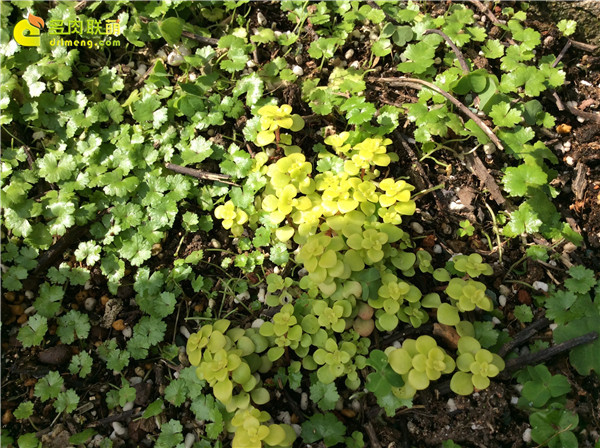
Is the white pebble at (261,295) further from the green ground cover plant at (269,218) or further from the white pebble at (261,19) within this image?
the white pebble at (261,19)

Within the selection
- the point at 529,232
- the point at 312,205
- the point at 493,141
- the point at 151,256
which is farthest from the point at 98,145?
the point at 529,232

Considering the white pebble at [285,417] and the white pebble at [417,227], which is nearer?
the white pebble at [285,417]

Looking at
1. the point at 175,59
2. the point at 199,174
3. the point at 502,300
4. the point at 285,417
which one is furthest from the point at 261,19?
the point at 285,417

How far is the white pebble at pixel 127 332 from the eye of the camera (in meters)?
2.18

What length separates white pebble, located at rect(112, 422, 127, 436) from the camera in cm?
199

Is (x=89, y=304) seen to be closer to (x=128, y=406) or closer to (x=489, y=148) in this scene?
(x=128, y=406)

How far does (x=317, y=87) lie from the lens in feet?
8.54

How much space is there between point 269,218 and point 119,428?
1098 millimetres

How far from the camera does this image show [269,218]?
2.24 metres

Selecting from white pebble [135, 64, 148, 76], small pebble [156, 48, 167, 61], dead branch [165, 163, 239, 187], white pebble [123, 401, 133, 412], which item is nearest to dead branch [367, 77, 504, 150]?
dead branch [165, 163, 239, 187]

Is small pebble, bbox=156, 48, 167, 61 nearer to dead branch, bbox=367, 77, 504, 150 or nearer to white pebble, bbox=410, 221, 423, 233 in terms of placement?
dead branch, bbox=367, 77, 504, 150

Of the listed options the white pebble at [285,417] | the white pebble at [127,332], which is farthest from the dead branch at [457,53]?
the white pebble at [127,332]

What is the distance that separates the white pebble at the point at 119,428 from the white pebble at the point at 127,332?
367 millimetres

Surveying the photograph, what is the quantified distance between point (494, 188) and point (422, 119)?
490 mm
